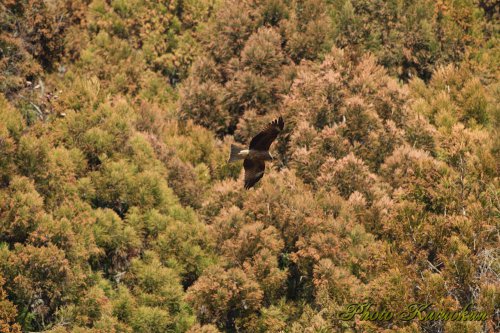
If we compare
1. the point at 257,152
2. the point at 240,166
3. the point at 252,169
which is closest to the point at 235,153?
the point at 257,152

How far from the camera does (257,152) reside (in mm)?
26219

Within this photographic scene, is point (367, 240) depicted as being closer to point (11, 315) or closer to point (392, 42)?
point (11, 315)

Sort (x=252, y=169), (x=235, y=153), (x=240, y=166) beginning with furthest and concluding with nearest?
(x=240, y=166)
(x=252, y=169)
(x=235, y=153)

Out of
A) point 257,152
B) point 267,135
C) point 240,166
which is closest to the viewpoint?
point 267,135

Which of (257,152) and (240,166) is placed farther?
(240,166)

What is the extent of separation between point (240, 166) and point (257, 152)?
2248 centimetres

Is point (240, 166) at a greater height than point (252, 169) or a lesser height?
lesser

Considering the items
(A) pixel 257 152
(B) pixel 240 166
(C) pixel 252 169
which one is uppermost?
(A) pixel 257 152

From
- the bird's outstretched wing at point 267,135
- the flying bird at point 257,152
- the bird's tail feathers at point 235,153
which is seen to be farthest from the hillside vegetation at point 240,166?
the bird's tail feathers at point 235,153

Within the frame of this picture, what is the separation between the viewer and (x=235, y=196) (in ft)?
141

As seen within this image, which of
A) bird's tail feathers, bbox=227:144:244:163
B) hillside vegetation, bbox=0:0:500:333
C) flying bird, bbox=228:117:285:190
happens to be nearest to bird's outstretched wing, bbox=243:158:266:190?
flying bird, bbox=228:117:285:190

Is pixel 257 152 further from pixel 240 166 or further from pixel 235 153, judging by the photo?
pixel 240 166

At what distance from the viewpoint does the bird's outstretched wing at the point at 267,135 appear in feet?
83.8

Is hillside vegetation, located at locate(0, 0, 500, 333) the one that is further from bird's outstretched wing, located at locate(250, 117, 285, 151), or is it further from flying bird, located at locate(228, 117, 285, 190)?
bird's outstretched wing, located at locate(250, 117, 285, 151)
